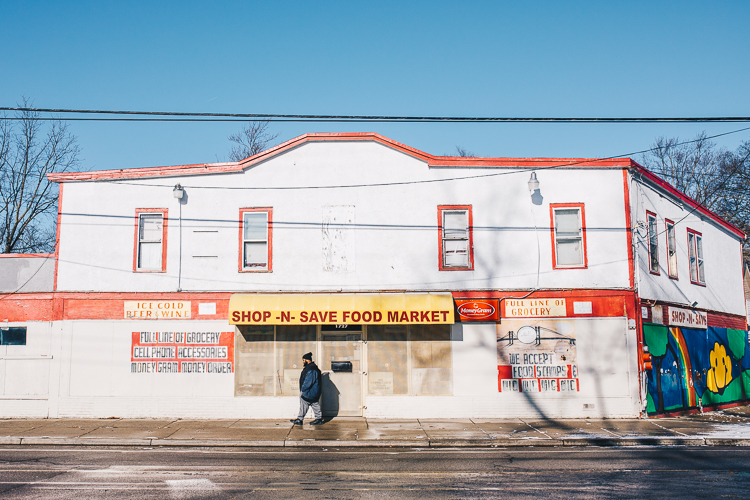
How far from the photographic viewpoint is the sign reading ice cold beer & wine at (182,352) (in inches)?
647

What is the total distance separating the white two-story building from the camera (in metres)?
16.2

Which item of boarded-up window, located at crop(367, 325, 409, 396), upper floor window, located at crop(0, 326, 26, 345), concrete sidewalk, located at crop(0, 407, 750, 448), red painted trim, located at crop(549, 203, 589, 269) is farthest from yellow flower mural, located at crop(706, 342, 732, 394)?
upper floor window, located at crop(0, 326, 26, 345)

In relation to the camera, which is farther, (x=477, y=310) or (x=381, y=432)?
(x=477, y=310)

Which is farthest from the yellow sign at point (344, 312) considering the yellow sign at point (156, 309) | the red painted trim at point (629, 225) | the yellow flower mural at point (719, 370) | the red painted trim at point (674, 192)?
the yellow flower mural at point (719, 370)

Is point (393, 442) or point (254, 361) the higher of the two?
point (254, 361)

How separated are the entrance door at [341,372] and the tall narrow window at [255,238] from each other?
2755mm

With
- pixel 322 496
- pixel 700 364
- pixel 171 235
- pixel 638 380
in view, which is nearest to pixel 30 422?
pixel 171 235

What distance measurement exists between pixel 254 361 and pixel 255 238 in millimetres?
3463

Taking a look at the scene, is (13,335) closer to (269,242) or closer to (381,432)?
(269,242)

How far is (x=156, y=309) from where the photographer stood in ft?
54.6

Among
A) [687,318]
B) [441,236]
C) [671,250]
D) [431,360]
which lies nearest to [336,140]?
[441,236]

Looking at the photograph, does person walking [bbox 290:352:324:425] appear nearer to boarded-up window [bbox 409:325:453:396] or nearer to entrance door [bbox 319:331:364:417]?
entrance door [bbox 319:331:364:417]

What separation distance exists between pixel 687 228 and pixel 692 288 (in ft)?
6.90

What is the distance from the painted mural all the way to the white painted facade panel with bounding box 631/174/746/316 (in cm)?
108
